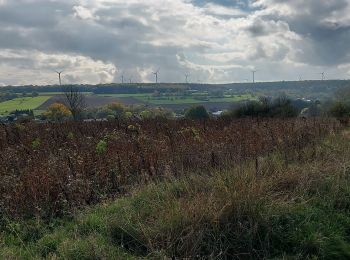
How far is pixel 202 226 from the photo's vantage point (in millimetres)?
5055

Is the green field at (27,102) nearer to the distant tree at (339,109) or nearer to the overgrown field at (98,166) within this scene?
the distant tree at (339,109)

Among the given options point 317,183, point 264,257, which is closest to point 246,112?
point 317,183

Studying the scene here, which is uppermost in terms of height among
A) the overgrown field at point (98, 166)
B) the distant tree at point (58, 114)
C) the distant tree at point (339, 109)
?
the overgrown field at point (98, 166)

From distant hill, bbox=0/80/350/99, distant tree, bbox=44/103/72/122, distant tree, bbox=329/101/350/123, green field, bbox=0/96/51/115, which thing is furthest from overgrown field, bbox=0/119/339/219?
distant hill, bbox=0/80/350/99

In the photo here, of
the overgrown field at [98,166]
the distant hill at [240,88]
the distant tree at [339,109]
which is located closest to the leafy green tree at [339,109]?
the distant tree at [339,109]

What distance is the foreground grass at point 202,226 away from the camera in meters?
4.83

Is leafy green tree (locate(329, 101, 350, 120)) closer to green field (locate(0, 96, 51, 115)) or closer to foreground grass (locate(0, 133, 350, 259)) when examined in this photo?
foreground grass (locate(0, 133, 350, 259))

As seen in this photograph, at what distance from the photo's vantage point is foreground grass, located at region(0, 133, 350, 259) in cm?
483

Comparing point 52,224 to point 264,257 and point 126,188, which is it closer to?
point 126,188

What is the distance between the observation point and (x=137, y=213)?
5641 mm

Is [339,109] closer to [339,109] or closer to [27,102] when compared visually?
[339,109]

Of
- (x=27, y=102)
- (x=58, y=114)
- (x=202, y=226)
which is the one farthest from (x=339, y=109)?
(x=27, y=102)

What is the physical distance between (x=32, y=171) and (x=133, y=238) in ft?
10.7

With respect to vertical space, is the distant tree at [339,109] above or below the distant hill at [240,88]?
below
